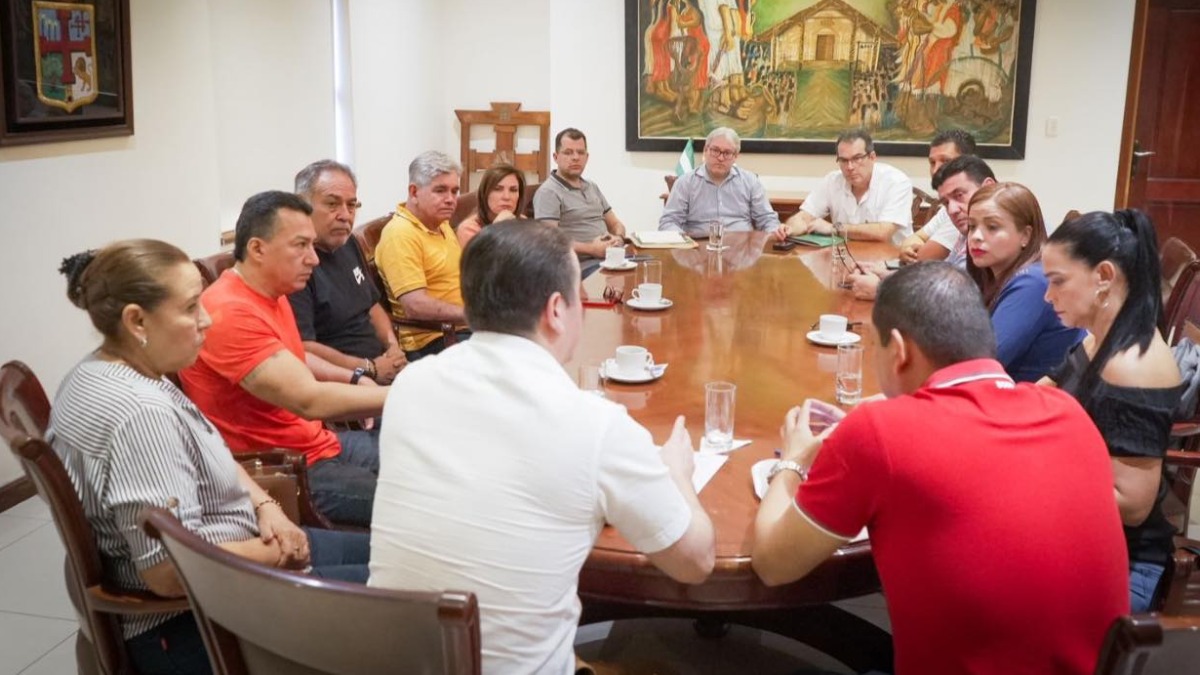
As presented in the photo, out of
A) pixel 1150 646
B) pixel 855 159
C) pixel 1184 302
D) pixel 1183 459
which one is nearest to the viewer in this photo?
pixel 1150 646

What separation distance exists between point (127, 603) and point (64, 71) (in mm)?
2530

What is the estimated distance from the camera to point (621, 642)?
2.69 metres

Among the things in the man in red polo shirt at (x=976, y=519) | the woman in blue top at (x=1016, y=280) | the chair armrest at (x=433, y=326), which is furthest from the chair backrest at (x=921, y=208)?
the man in red polo shirt at (x=976, y=519)

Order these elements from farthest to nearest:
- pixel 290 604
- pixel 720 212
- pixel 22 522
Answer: pixel 720 212
pixel 22 522
pixel 290 604

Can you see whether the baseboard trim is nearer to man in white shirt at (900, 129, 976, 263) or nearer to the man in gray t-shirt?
the man in gray t-shirt

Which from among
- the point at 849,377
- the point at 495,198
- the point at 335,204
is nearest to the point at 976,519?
the point at 849,377

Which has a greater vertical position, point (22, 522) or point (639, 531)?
point (639, 531)

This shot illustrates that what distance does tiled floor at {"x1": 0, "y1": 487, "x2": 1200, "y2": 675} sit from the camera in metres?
2.56

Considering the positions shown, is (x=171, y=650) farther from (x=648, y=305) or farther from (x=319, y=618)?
(x=648, y=305)

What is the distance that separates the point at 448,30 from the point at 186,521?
6413mm

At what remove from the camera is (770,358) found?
2.58 m

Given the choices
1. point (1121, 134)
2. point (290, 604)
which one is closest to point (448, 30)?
point (1121, 134)

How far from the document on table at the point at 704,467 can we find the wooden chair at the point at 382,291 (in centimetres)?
163

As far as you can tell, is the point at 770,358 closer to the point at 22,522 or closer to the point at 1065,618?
the point at 1065,618
